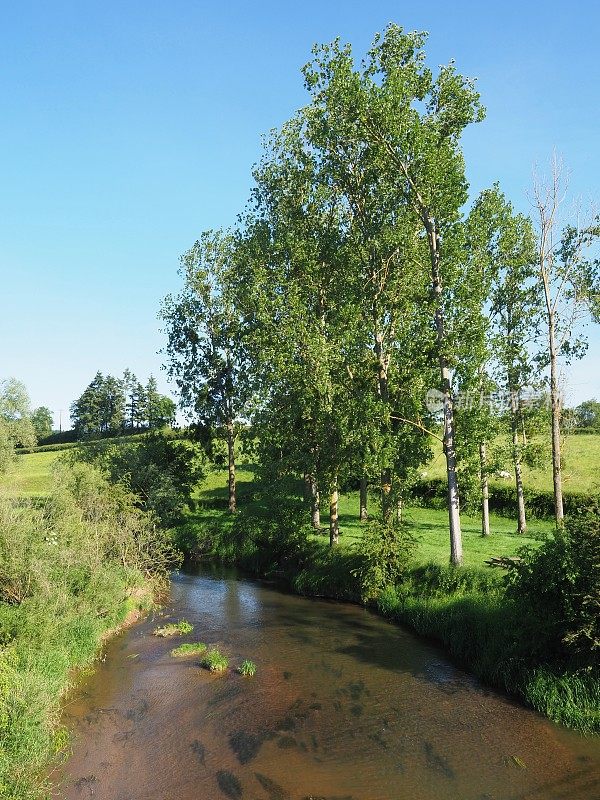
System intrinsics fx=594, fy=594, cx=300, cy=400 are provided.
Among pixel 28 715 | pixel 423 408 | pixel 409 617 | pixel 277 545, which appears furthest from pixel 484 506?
pixel 28 715

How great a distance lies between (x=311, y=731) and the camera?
16844 mm

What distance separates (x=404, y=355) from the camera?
96.5 ft

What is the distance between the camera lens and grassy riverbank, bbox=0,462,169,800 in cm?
1393

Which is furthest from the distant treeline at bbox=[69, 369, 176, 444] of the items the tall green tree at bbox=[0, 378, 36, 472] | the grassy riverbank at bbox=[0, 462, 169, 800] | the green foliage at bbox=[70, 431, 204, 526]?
the grassy riverbank at bbox=[0, 462, 169, 800]

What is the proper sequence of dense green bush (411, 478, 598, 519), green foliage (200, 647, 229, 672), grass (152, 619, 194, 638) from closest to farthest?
green foliage (200, 647, 229, 672)
grass (152, 619, 194, 638)
dense green bush (411, 478, 598, 519)

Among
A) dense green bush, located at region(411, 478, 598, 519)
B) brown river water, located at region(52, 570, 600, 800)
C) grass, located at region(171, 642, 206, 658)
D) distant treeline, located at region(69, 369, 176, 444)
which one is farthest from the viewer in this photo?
distant treeline, located at region(69, 369, 176, 444)

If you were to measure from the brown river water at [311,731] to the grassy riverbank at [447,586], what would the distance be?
0.81m

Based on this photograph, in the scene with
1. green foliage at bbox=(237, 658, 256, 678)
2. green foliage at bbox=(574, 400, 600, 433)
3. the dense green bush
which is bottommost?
green foliage at bbox=(237, 658, 256, 678)

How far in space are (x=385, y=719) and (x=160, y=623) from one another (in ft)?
44.4

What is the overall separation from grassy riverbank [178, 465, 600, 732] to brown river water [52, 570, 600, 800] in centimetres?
81

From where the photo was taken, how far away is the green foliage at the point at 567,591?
16.8 metres

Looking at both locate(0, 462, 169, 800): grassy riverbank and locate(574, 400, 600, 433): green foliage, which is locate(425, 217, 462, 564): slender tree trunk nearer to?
locate(0, 462, 169, 800): grassy riverbank

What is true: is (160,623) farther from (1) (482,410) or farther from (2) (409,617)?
(1) (482,410)

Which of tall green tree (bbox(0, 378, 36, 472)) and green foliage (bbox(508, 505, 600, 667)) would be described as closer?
green foliage (bbox(508, 505, 600, 667))
